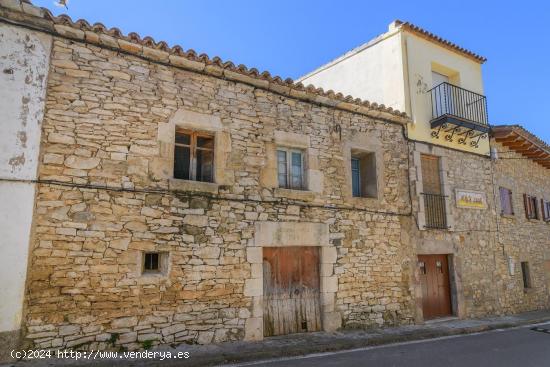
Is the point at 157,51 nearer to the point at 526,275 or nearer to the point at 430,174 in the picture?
the point at 430,174

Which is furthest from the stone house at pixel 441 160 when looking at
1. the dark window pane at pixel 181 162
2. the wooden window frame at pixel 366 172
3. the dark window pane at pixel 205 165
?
the dark window pane at pixel 181 162

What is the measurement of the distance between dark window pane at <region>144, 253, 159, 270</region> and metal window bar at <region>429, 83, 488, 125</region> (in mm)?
7175

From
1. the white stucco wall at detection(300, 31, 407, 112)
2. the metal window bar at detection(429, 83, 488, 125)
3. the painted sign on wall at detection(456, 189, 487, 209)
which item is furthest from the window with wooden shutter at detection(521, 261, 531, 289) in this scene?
the white stucco wall at detection(300, 31, 407, 112)

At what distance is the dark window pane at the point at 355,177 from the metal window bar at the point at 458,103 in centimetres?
258

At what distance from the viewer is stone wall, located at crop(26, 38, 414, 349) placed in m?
4.82

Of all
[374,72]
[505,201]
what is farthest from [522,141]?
[374,72]

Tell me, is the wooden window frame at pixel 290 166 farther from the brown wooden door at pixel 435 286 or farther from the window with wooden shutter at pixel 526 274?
the window with wooden shutter at pixel 526 274

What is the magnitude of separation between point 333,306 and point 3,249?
5043 millimetres

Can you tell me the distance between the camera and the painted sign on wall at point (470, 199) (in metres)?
9.19

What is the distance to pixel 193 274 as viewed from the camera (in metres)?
5.57

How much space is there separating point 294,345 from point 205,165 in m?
3.12

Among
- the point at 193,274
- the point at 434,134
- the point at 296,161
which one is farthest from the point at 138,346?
the point at 434,134

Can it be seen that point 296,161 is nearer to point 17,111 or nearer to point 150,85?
point 150,85

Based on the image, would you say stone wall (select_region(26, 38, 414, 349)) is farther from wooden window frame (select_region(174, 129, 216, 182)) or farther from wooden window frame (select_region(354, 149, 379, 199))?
wooden window frame (select_region(354, 149, 379, 199))
